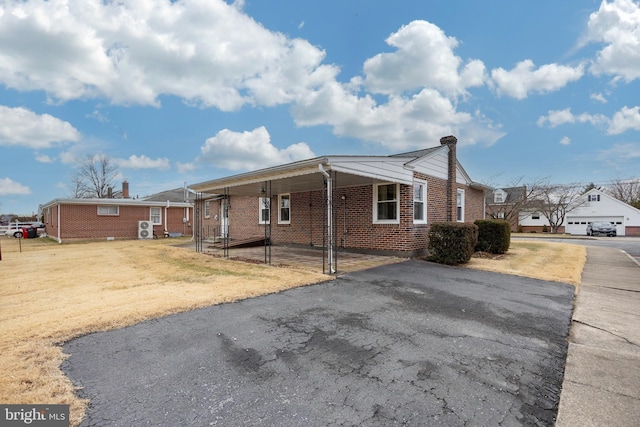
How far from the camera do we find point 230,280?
6680 mm

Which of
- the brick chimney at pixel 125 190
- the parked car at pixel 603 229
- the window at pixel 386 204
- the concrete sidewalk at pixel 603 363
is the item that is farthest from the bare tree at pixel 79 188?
the parked car at pixel 603 229

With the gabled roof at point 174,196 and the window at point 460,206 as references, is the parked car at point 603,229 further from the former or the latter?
the gabled roof at point 174,196

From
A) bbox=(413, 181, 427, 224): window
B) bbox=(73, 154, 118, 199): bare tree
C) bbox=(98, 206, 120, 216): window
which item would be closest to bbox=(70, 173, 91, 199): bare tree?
bbox=(73, 154, 118, 199): bare tree

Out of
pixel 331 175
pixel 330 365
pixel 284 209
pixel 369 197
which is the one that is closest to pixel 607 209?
pixel 369 197

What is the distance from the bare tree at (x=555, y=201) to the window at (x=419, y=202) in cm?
3002

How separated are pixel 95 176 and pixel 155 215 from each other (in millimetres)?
22922

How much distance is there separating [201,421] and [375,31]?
1424 cm

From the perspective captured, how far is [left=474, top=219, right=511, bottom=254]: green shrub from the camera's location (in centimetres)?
1168

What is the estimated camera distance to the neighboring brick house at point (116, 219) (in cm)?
2000

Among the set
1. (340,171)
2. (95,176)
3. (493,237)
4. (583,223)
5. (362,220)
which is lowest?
(583,223)

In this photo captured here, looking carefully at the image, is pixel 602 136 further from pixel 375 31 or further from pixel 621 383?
pixel 621 383

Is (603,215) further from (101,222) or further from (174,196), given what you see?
(101,222)

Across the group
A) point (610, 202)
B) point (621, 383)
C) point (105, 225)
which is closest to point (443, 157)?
point (621, 383)

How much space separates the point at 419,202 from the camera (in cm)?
1044
